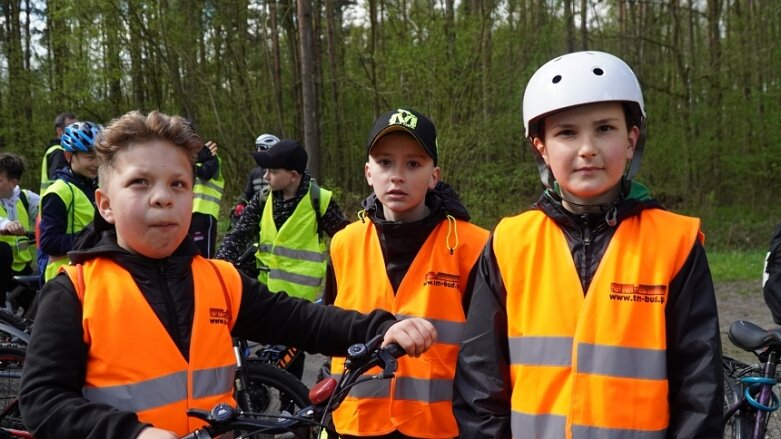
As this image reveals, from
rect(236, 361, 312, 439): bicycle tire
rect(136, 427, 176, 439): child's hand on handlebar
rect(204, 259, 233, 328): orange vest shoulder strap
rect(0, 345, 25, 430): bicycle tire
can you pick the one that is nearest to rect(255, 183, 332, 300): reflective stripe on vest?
rect(236, 361, 312, 439): bicycle tire

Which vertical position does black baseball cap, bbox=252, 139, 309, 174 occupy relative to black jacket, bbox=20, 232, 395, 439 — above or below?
above

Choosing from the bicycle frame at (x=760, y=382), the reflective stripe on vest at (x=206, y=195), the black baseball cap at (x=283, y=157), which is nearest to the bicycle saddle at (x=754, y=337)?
the bicycle frame at (x=760, y=382)

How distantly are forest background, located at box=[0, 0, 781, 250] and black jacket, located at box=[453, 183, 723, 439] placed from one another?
13.1 meters

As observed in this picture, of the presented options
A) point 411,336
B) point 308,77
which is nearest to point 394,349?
point 411,336

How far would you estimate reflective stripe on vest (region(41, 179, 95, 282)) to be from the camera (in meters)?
5.00

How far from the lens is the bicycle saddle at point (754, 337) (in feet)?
13.5

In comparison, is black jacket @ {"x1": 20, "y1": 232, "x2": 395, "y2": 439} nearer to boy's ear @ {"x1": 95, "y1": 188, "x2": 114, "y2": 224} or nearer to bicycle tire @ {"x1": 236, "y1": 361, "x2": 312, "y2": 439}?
boy's ear @ {"x1": 95, "y1": 188, "x2": 114, "y2": 224}

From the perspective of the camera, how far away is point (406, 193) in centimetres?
318

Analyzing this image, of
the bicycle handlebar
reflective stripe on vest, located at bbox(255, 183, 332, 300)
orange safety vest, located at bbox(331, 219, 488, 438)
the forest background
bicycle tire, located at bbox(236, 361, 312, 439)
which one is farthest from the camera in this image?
the forest background

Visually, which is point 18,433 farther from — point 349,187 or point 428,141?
point 349,187

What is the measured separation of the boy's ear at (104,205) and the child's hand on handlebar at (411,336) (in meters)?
0.98

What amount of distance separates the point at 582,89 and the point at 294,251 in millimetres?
3509

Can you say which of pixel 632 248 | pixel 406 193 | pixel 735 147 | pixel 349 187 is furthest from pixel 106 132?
pixel 735 147

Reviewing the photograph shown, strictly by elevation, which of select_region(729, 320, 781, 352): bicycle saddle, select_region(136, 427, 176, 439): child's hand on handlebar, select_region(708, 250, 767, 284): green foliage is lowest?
select_region(708, 250, 767, 284): green foliage
